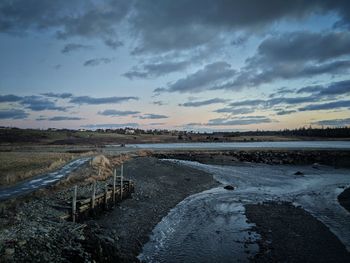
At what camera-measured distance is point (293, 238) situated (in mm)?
17719

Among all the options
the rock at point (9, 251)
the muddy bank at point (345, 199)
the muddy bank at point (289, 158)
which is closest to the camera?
the rock at point (9, 251)

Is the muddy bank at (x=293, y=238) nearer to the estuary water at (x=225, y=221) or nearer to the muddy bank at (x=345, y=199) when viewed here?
the estuary water at (x=225, y=221)

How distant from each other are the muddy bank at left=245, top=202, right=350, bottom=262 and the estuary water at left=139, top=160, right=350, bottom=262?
61 cm

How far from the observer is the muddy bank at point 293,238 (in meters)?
15.1

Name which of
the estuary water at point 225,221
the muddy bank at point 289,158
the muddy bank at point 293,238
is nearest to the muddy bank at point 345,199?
the estuary water at point 225,221

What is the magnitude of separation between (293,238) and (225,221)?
5.12 meters

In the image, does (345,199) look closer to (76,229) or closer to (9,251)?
(76,229)

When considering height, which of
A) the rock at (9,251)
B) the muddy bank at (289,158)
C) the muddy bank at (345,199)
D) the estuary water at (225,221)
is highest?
the rock at (9,251)

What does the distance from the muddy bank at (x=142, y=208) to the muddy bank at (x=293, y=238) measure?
6462 millimetres

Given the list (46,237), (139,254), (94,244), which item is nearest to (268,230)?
(139,254)

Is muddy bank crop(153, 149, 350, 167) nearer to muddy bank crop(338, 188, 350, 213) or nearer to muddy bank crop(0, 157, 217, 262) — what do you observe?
muddy bank crop(338, 188, 350, 213)

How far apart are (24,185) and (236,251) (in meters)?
17.9

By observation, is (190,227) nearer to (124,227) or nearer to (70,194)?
(124,227)

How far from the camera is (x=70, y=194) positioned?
23281mm
